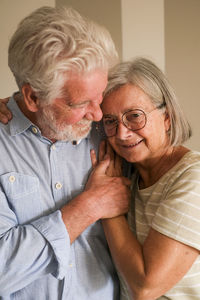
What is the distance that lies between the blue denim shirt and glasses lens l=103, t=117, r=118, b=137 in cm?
10

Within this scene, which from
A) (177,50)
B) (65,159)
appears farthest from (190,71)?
(65,159)

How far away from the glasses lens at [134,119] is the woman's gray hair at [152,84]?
80 mm

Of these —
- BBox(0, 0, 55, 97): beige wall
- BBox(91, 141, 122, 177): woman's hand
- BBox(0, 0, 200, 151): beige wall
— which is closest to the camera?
BBox(91, 141, 122, 177): woman's hand

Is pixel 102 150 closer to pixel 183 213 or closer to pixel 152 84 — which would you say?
pixel 152 84

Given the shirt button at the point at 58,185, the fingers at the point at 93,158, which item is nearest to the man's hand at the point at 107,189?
the fingers at the point at 93,158

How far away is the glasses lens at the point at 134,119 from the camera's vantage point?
53.8 inches

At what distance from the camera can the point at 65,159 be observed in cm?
141

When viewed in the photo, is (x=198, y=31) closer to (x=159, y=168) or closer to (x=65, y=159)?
(x=159, y=168)

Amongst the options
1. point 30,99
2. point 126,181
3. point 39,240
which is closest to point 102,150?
point 126,181

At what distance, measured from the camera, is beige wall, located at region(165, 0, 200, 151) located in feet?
8.20

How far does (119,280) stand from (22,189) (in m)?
0.58

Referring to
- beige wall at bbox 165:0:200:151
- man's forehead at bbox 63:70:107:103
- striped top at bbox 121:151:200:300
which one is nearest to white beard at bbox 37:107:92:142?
man's forehead at bbox 63:70:107:103

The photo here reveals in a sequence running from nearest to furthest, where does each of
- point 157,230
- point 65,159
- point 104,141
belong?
point 157,230, point 65,159, point 104,141

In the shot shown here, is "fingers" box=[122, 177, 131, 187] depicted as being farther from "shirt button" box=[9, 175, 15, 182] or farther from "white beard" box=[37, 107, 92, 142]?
"shirt button" box=[9, 175, 15, 182]
